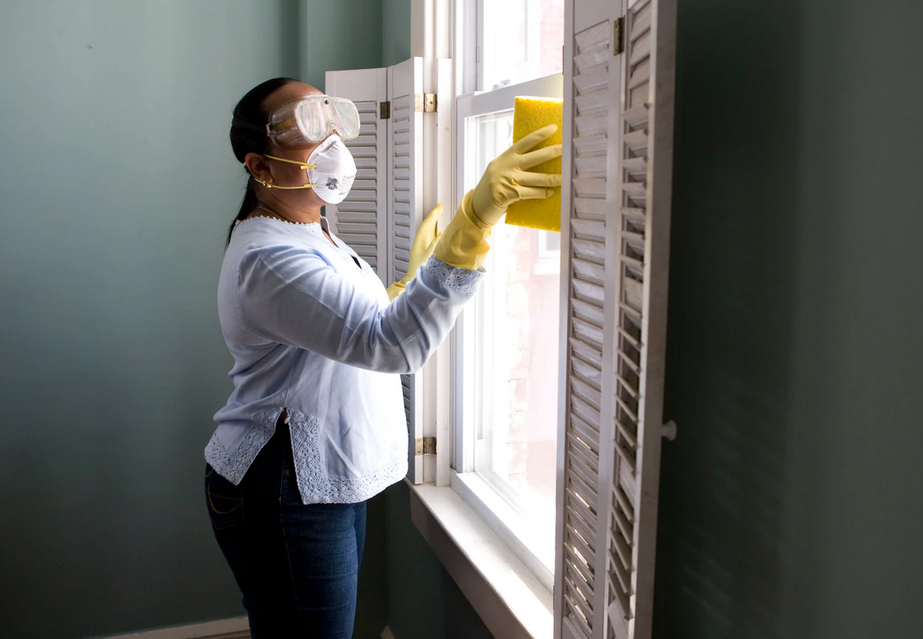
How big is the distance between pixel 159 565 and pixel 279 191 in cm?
162

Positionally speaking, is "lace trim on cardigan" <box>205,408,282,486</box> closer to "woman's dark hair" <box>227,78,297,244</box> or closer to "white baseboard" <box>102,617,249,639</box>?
"woman's dark hair" <box>227,78,297,244</box>

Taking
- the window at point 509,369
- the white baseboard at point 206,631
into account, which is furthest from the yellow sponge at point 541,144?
the white baseboard at point 206,631

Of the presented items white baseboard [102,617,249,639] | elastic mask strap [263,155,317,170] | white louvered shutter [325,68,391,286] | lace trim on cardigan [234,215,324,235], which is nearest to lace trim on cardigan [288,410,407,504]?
lace trim on cardigan [234,215,324,235]

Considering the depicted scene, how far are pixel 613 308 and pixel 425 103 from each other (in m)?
1.11

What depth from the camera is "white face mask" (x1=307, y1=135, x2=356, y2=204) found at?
1.43 metres

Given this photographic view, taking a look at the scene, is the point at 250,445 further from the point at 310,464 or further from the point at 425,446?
the point at 425,446

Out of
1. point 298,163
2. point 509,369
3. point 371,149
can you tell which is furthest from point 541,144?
point 371,149

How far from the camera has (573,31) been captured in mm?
1029

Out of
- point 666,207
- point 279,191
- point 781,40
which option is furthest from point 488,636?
point 781,40

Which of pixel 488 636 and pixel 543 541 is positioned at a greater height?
pixel 543 541

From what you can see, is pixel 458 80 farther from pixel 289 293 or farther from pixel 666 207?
pixel 666 207

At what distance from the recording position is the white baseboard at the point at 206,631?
253cm

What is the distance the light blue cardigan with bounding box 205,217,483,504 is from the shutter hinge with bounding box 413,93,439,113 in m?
0.50

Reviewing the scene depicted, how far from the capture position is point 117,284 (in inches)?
92.7
